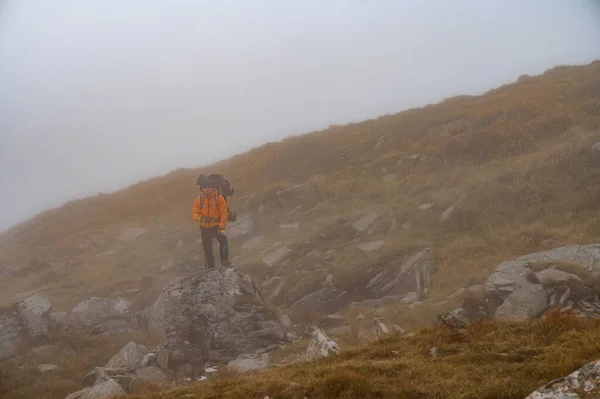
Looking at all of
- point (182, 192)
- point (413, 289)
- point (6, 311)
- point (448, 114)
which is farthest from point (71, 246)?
point (448, 114)

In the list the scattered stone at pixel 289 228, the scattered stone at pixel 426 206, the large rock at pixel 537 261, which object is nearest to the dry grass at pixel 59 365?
the scattered stone at pixel 289 228

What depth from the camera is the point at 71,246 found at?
3244cm

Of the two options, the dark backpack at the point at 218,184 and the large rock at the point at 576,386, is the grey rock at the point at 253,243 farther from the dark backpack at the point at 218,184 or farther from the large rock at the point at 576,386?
the large rock at the point at 576,386

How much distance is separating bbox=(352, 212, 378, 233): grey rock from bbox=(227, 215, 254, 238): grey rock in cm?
683

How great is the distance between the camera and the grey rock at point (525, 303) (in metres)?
12.0

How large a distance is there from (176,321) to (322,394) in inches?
342

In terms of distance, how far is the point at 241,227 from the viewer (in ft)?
90.4

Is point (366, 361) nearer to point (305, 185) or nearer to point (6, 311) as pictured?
point (6, 311)

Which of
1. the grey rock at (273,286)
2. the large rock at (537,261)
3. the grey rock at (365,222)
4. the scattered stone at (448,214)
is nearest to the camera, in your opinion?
the large rock at (537,261)

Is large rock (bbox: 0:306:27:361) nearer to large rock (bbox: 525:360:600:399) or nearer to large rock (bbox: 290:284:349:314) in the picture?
large rock (bbox: 290:284:349:314)

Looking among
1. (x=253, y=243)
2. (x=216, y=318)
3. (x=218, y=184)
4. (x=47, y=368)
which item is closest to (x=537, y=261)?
(x=216, y=318)

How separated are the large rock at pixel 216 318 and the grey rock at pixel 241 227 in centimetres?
1037

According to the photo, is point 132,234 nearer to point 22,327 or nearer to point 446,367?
point 22,327

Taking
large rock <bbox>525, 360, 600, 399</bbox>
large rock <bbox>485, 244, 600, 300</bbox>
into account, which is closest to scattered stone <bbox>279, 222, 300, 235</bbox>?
large rock <bbox>485, 244, 600, 300</bbox>
